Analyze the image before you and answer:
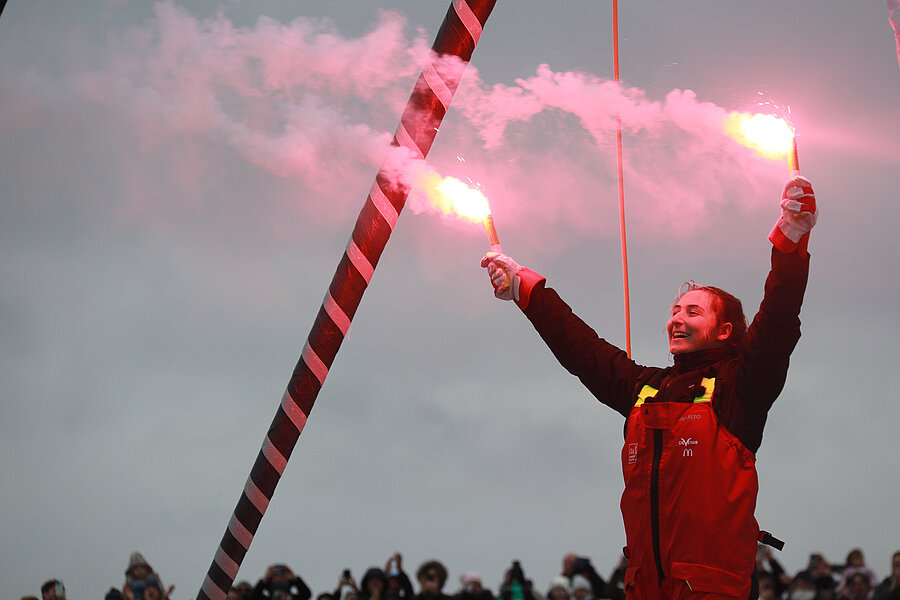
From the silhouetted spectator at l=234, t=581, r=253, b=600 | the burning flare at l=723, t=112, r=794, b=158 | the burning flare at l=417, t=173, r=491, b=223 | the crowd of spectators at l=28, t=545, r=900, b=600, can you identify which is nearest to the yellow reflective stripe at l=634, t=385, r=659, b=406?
the burning flare at l=723, t=112, r=794, b=158

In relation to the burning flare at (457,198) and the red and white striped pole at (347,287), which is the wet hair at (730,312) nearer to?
the burning flare at (457,198)

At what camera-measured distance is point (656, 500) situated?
2.94m

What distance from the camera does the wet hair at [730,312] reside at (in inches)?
130

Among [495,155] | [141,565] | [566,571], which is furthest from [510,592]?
[495,155]

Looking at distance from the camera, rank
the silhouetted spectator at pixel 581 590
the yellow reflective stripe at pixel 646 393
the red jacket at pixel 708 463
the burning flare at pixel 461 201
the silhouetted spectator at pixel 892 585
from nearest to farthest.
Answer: the red jacket at pixel 708 463
the yellow reflective stripe at pixel 646 393
the burning flare at pixel 461 201
the silhouetted spectator at pixel 892 585
the silhouetted spectator at pixel 581 590

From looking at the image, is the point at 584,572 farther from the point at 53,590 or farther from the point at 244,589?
the point at 53,590

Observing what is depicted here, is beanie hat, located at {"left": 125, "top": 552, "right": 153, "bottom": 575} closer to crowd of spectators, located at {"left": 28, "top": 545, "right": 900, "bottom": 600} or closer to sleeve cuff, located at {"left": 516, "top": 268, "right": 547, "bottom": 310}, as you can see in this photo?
crowd of spectators, located at {"left": 28, "top": 545, "right": 900, "bottom": 600}

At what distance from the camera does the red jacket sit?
2.84 meters

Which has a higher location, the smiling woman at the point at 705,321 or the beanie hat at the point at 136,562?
the smiling woman at the point at 705,321

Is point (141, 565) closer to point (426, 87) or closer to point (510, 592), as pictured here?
point (510, 592)

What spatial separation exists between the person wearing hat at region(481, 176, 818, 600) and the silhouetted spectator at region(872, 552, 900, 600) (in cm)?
368

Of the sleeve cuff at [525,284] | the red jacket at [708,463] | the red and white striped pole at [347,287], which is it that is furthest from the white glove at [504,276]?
the red and white striped pole at [347,287]

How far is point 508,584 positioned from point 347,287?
3091 mm

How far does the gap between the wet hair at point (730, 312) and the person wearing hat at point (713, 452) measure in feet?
0.42
